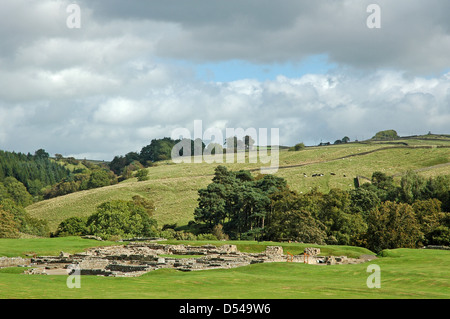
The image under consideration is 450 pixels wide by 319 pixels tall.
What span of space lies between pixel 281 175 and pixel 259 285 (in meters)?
103

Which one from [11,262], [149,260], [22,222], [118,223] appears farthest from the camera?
[22,222]

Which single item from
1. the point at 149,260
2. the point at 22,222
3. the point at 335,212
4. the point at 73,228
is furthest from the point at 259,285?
the point at 22,222

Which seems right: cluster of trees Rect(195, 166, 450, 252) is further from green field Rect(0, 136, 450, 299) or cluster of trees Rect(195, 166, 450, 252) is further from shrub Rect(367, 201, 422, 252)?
green field Rect(0, 136, 450, 299)

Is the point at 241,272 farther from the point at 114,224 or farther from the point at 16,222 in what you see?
the point at 16,222

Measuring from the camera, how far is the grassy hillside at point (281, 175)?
118250mm

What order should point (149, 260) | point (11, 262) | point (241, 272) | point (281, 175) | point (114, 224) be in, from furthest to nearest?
point (281, 175) → point (114, 224) → point (149, 260) → point (11, 262) → point (241, 272)

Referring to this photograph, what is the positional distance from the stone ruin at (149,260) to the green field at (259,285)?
2.24 m

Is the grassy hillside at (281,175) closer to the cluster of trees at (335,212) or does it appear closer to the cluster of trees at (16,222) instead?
the cluster of trees at (16,222)

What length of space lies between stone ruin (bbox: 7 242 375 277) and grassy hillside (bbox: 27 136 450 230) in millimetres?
44491

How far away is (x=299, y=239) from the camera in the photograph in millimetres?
70125

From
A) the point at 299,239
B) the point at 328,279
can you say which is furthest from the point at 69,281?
the point at 299,239

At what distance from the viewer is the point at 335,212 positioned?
7488 cm

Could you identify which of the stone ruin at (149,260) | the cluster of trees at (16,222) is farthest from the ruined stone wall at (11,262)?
the cluster of trees at (16,222)
